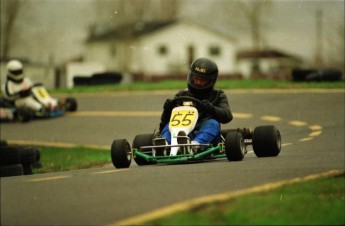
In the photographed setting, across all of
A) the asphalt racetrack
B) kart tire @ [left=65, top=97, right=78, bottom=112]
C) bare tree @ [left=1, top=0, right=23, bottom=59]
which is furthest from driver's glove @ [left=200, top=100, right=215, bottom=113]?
bare tree @ [left=1, top=0, right=23, bottom=59]

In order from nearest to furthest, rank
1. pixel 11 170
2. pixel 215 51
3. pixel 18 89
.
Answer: pixel 11 170
pixel 18 89
pixel 215 51

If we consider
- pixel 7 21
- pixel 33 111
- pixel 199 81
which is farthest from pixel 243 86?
pixel 7 21

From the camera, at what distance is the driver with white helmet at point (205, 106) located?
32.8ft

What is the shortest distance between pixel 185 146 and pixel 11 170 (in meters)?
2.41

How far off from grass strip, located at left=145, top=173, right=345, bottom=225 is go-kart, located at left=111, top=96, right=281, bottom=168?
8.02 ft

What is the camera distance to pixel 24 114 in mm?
21109

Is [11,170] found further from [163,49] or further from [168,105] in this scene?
[163,49]

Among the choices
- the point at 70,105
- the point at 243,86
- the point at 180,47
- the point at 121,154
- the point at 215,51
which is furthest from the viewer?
the point at 180,47

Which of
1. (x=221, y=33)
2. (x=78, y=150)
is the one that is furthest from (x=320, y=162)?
(x=221, y=33)

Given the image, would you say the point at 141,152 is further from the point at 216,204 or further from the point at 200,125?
the point at 216,204

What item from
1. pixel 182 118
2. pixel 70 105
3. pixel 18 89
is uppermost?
pixel 18 89

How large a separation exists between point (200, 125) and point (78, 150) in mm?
6072

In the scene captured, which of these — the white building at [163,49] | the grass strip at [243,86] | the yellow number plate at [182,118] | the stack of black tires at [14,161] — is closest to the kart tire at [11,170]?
the stack of black tires at [14,161]

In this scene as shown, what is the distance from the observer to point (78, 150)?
15.9m
